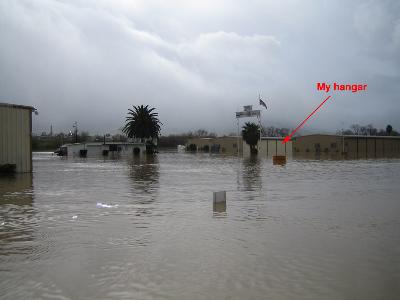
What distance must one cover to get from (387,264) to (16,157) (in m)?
25.0

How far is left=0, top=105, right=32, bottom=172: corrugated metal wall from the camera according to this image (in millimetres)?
26266

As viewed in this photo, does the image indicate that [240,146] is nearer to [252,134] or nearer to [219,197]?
[252,134]

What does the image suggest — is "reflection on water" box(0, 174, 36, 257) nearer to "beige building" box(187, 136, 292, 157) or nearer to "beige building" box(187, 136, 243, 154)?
"beige building" box(187, 136, 292, 157)

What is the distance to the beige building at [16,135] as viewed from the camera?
26.2 m

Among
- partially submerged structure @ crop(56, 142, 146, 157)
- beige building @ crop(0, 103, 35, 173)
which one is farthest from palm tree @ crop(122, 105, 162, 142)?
beige building @ crop(0, 103, 35, 173)

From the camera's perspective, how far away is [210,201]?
14.0 meters

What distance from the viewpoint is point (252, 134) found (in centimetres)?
8238

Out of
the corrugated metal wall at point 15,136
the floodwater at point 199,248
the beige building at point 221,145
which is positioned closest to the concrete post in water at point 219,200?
the floodwater at point 199,248

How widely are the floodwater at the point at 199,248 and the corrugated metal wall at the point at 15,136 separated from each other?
13.3 meters

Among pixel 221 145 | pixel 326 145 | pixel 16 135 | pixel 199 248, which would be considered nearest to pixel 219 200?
pixel 199 248

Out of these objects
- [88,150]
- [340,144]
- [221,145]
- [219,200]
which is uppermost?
[221,145]

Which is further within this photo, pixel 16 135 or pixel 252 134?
pixel 252 134

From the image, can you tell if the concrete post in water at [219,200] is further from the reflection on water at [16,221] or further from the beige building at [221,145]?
the beige building at [221,145]

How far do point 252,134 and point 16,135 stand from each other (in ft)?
196
